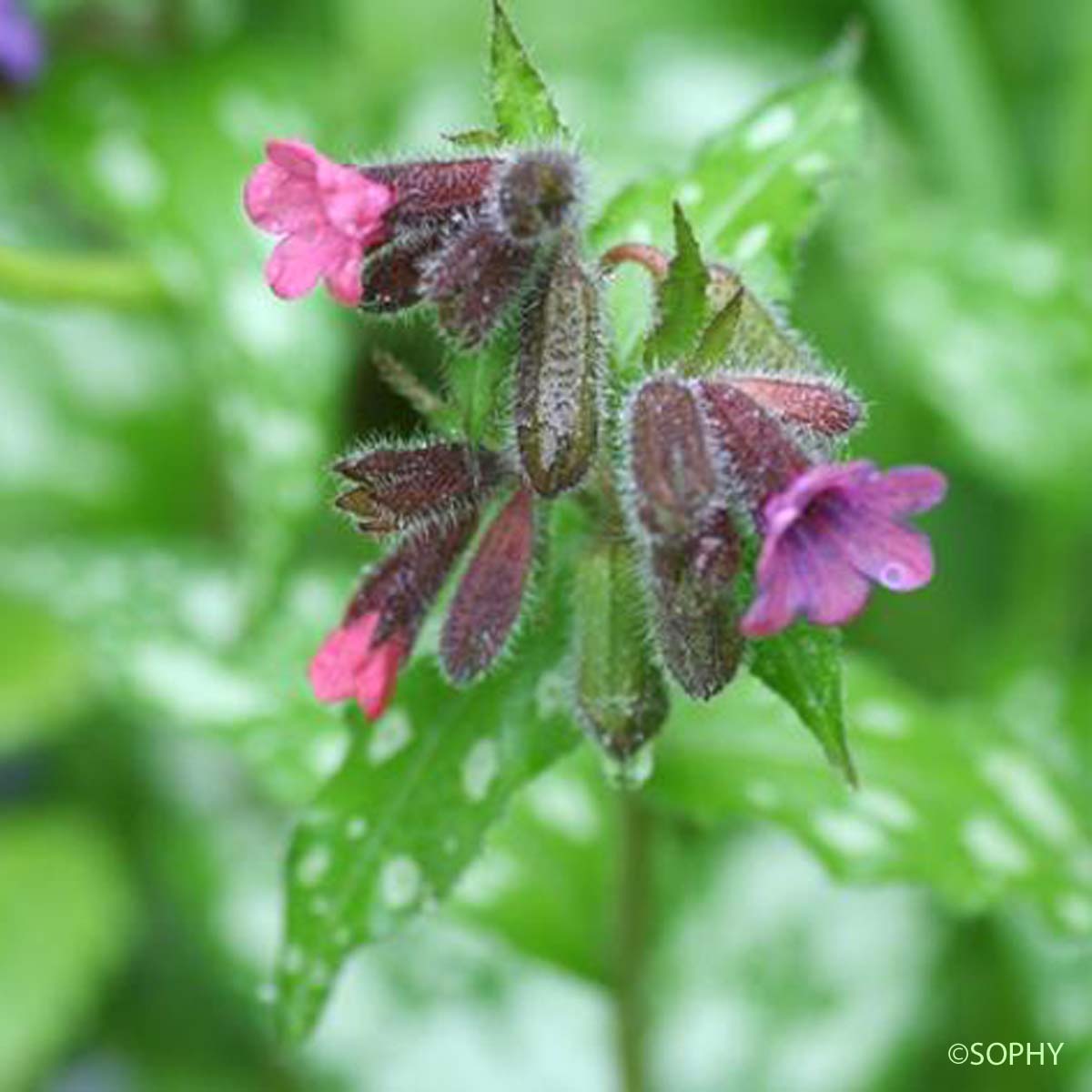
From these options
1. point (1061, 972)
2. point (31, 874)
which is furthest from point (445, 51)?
point (1061, 972)

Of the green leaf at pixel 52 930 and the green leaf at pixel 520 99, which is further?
the green leaf at pixel 52 930

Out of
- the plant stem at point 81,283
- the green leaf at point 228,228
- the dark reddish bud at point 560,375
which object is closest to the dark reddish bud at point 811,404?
the dark reddish bud at point 560,375

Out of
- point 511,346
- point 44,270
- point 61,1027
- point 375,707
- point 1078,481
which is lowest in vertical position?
point 61,1027

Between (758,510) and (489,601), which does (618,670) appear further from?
(758,510)

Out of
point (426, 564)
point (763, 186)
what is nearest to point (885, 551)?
point (426, 564)

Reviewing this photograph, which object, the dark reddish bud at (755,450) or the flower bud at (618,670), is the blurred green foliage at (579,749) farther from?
the dark reddish bud at (755,450)

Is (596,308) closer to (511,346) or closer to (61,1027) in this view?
(511,346)

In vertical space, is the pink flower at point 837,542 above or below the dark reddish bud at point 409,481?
below

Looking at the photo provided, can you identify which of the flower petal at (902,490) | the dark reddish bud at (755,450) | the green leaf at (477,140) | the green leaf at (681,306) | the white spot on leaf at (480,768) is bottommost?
the white spot on leaf at (480,768)

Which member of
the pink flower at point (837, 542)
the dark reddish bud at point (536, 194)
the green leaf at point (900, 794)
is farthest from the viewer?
the green leaf at point (900, 794)
